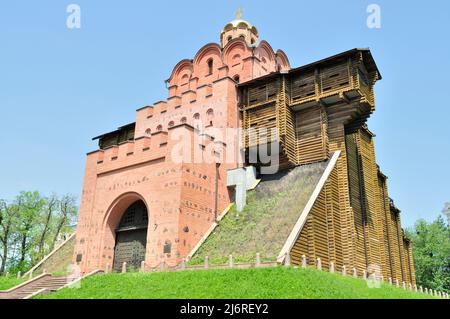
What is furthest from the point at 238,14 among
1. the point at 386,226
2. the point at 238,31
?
the point at 386,226

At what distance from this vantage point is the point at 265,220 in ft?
62.5

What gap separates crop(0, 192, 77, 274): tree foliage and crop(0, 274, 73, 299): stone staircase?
53.6 feet

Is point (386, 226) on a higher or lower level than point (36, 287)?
higher

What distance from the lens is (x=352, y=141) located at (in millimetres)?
23859

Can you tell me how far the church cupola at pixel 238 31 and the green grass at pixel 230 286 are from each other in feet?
66.6

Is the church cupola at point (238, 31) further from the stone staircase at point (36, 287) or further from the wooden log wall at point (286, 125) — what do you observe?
the stone staircase at point (36, 287)

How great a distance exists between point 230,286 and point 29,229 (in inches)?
1101

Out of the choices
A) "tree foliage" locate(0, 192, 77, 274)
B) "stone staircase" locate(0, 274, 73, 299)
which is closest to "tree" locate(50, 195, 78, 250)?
"tree foliage" locate(0, 192, 77, 274)

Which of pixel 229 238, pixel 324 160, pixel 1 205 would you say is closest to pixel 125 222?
pixel 229 238

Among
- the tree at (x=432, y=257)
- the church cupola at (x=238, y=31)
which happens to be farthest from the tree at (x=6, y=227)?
the tree at (x=432, y=257)

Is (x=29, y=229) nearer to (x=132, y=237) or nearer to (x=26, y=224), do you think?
(x=26, y=224)

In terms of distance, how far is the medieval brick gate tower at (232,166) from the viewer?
1942 cm

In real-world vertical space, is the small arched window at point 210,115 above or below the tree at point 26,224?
above
